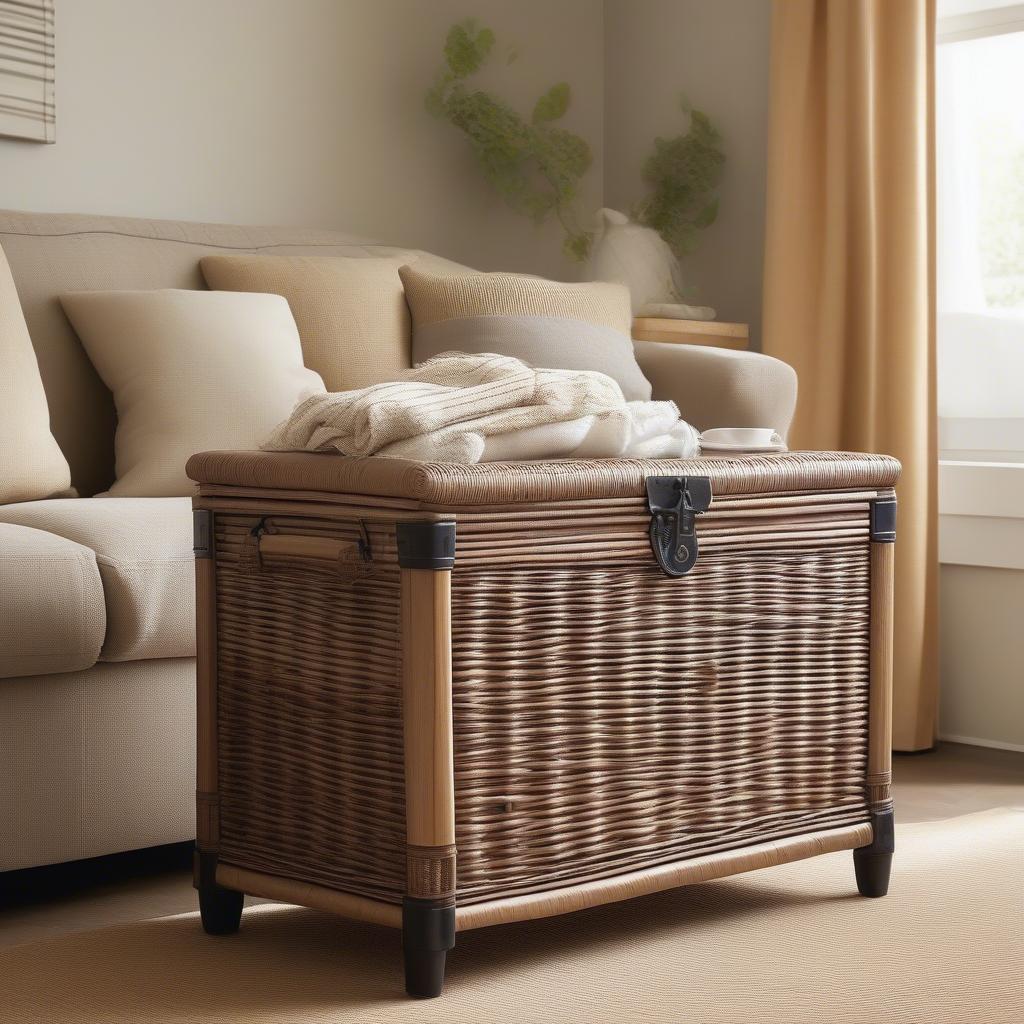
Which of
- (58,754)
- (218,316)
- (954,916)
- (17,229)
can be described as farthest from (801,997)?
(17,229)

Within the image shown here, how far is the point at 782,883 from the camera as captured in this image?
1892 millimetres

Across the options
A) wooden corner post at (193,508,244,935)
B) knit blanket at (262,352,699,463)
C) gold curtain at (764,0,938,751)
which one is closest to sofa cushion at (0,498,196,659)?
wooden corner post at (193,508,244,935)

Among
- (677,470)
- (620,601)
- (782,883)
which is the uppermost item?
(677,470)

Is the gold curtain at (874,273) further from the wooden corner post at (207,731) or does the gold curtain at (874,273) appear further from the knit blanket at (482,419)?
the wooden corner post at (207,731)

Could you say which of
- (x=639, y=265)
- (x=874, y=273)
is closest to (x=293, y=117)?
(x=639, y=265)

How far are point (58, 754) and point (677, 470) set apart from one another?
0.79m

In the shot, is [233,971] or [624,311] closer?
[233,971]

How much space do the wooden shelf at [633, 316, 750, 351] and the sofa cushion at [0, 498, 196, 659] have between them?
1.34m

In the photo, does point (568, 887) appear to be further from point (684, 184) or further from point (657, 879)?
point (684, 184)

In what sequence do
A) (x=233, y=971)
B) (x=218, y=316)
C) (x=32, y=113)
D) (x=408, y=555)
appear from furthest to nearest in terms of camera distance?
(x=32, y=113), (x=218, y=316), (x=233, y=971), (x=408, y=555)

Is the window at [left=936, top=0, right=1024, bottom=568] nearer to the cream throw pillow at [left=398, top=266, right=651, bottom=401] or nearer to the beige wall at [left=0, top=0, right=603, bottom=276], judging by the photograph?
the cream throw pillow at [left=398, top=266, right=651, bottom=401]

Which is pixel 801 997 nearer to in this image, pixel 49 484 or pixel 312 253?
pixel 49 484

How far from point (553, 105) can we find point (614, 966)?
90.0 inches

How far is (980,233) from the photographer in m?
3.06
